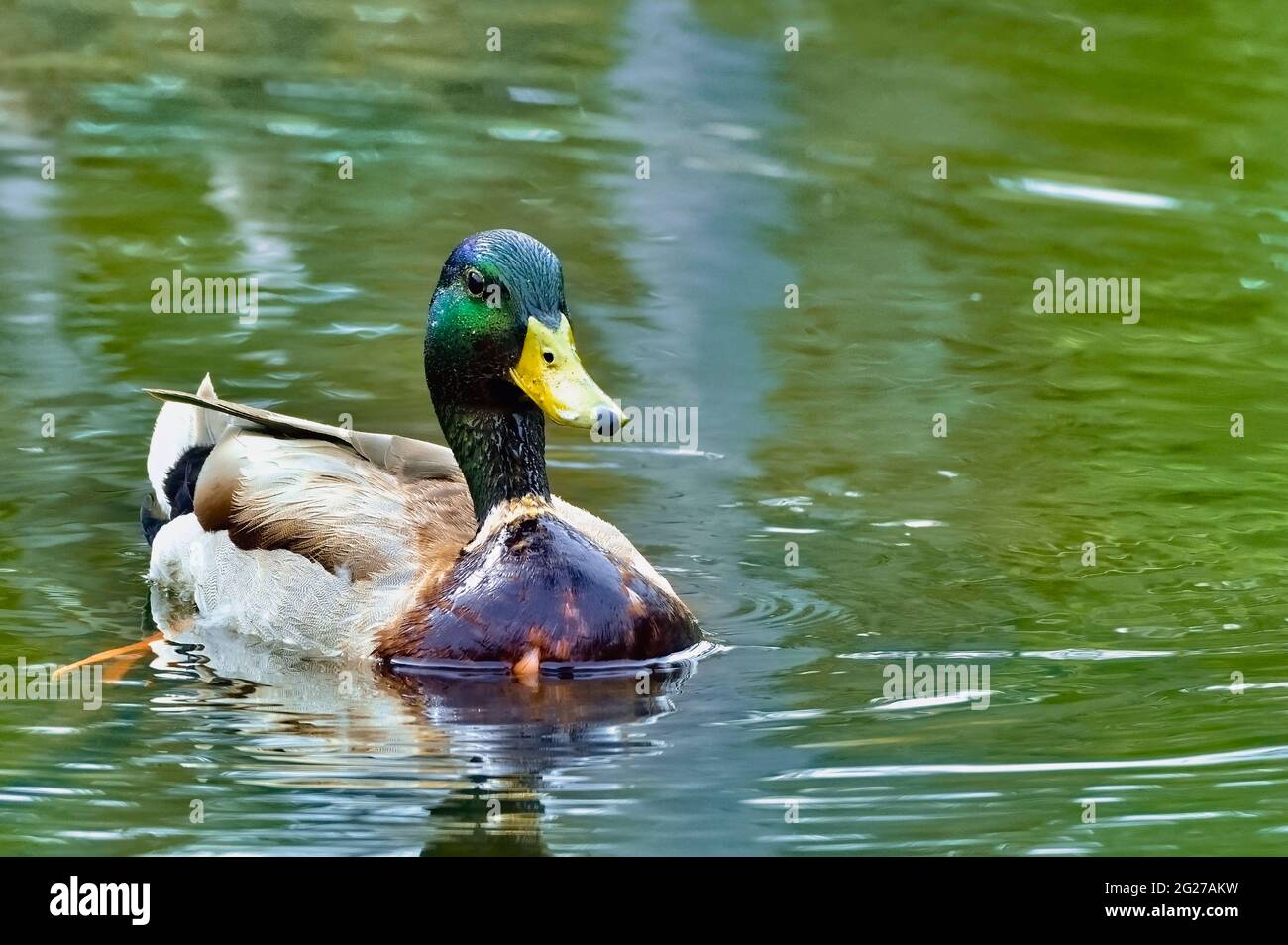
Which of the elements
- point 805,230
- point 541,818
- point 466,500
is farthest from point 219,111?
point 541,818

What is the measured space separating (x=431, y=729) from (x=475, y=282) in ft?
6.09

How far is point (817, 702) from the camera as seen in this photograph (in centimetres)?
853

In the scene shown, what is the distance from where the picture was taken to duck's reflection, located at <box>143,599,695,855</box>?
748cm

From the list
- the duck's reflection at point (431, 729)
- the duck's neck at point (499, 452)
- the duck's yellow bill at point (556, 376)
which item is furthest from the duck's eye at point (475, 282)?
the duck's reflection at point (431, 729)

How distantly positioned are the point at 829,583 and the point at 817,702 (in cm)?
143

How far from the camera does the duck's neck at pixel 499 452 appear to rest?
9.29 meters

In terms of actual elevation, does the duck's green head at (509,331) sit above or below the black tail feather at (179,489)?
above

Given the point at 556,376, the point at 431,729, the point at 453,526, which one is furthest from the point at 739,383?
the point at 431,729

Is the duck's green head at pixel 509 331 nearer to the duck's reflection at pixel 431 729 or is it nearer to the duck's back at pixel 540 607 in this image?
the duck's back at pixel 540 607

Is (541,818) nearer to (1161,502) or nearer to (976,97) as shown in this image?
(1161,502)

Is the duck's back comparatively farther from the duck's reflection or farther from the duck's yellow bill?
the duck's yellow bill

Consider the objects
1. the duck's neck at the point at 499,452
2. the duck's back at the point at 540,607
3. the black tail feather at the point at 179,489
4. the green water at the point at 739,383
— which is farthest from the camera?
the black tail feather at the point at 179,489

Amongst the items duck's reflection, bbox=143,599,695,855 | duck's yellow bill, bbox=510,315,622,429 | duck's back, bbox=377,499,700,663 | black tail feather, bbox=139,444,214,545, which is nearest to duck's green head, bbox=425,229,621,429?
duck's yellow bill, bbox=510,315,622,429
